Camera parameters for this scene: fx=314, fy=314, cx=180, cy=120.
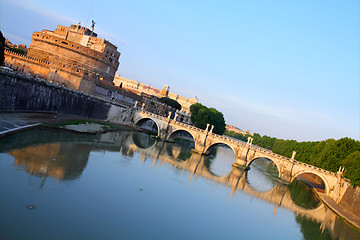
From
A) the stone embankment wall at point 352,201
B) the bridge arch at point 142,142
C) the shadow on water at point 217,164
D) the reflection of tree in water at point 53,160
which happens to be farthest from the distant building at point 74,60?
the stone embankment wall at point 352,201

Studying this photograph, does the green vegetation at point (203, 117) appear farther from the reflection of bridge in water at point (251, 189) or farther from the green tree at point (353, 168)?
the green tree at point (353, 168)

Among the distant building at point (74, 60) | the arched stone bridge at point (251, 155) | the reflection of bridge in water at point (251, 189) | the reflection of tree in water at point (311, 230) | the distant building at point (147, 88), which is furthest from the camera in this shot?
the distant building at point (147, 88)

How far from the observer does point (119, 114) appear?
5803 cm

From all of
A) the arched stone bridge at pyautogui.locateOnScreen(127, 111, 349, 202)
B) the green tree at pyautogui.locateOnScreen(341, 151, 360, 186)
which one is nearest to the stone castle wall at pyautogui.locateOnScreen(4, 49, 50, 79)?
the arched stone bridge at pyautogui.locateOnScreen(127, 111, 349, 202)

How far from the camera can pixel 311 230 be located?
26234 millimetres

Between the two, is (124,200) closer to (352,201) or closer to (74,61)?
(352,201)

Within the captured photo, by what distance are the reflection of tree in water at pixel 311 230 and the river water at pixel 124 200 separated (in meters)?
0.11

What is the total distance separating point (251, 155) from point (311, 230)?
22912mm

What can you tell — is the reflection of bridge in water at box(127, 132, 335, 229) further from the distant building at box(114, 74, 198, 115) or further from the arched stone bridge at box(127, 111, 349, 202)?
the distant building at box(114, 74, 198, 115)

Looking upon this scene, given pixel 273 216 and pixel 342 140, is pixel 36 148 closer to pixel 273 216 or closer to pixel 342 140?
pixel 273 216

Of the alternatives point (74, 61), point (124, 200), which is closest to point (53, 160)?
point (124, 200)

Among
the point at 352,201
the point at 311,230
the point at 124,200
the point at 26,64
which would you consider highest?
the point at 26,64

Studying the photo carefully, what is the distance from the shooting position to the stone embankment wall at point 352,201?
33281 millimetres

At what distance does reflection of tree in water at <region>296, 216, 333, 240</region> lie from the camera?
24.6 metres
